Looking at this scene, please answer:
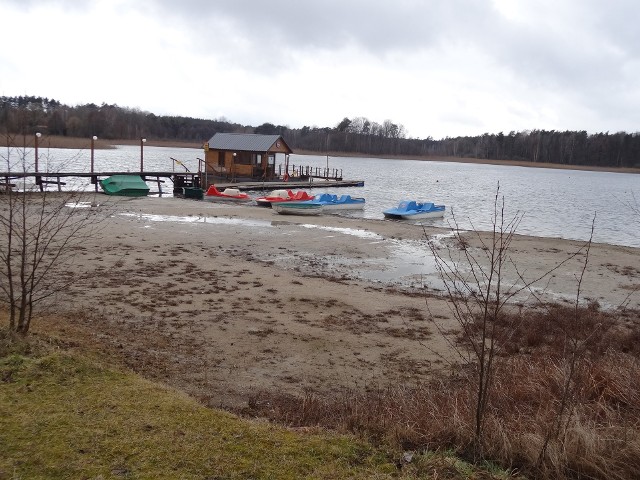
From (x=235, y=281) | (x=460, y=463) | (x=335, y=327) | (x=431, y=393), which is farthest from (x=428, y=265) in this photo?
(x=460, y=463)

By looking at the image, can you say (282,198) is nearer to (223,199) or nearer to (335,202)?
(335,202)

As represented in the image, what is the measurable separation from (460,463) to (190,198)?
37864 mm

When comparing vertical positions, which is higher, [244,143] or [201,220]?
[244,143]

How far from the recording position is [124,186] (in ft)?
127

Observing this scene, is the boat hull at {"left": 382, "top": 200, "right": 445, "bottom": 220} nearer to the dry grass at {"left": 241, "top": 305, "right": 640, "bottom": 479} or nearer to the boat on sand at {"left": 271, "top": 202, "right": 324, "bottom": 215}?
the boat on sand at {"left": 271, "top": 202, "right": 324, "bottom": 215}

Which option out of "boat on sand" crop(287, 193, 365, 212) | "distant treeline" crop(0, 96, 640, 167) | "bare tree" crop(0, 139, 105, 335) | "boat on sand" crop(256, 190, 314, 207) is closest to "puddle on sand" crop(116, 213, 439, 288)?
"bare tree" crop(0, 139, 105, 335)

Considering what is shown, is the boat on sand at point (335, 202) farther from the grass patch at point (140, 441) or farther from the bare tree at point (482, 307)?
the grass patch at point (140, 441)

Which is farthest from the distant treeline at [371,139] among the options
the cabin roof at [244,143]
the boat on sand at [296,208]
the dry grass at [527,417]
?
the dry grass at [527,417]

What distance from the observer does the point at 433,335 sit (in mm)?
10062

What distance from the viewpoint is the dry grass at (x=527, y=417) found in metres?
3.80

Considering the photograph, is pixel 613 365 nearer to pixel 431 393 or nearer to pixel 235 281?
pixel 431 393

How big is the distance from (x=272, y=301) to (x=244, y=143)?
45.5 meters

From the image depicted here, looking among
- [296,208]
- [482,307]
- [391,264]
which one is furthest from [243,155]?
[482,307]

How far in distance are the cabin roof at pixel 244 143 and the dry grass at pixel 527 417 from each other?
49.1m
